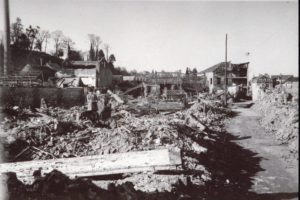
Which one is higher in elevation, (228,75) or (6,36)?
(6,36)

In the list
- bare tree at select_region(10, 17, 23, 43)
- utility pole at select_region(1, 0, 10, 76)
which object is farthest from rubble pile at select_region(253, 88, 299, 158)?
bare tree at select_region(10, 17, 23, 43)

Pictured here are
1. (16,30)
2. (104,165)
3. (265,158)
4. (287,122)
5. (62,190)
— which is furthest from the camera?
(16,30)

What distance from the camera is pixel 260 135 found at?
41.1ft

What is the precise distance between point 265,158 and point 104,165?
5683 mm

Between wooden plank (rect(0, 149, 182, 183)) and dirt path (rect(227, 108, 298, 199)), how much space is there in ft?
7.42

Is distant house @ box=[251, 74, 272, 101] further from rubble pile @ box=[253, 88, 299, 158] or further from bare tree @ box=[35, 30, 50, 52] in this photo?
bare tree @ box=[35, 30, 50, 52]

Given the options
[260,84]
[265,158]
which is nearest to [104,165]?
[265,158]

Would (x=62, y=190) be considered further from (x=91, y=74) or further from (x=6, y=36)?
(x=91, y=74)

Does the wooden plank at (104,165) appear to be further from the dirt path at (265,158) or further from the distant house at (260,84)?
the distant house at (260,84)

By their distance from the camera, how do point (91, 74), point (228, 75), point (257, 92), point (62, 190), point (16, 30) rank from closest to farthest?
point (62, 190) → point (257, 92) → point (91, 74) → point (228, 75) → point (16, 30)

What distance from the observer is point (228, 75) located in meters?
32.2

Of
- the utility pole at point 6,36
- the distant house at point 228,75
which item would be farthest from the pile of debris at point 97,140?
the distant house at point 228,75

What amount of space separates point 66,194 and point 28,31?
143 feet

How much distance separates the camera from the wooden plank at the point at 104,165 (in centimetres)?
641
